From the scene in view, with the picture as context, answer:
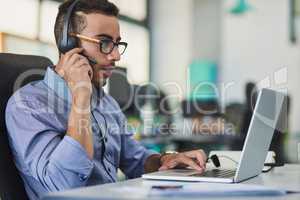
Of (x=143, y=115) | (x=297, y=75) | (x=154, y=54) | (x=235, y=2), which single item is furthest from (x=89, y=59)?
(x=154, y=54)

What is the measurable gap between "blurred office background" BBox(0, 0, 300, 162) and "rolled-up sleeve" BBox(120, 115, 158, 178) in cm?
156

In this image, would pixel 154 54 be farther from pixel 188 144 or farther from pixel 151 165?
pixel 151 165

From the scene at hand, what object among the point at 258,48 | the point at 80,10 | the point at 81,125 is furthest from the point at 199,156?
the point at 258,48

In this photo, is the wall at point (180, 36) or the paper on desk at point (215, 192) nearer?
the paper on desk at point (215, 192)

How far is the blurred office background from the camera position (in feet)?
14.9

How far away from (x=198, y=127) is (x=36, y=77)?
3.59 meters

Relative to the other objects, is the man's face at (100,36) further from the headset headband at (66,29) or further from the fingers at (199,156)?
the fingers at (199,156)

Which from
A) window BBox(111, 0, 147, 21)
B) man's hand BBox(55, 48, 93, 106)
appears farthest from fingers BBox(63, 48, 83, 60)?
window BBox(111, 0, 147, 21)

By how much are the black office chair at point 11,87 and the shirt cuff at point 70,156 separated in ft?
0.68

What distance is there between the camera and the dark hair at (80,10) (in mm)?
1654

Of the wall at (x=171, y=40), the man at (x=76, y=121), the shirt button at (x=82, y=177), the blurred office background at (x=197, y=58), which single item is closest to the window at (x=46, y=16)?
the blurred office background at (x=197, y=58)

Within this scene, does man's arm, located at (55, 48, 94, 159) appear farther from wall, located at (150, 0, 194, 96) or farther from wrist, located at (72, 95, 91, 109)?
wall, located at (150, 0, 194, 96)

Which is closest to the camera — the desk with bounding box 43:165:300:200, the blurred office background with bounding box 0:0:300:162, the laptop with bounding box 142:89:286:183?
the desk with bounding box 43:165:300:200

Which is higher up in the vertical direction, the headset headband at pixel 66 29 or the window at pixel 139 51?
the window at pixel 139 51
